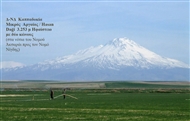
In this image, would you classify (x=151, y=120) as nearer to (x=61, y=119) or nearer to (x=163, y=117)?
(x=163, y=117)

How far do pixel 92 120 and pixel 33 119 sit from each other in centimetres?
413

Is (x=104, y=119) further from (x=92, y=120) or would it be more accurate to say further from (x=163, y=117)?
(x=163, y=117)

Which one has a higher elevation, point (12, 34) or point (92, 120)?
point (12, 34)

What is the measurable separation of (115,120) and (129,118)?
6.89 feet

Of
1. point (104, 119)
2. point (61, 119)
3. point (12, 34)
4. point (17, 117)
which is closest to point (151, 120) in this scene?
point (104, 119)

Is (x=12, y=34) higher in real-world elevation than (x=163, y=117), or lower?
higher

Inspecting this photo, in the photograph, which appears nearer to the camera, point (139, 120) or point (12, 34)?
point (139, 120)

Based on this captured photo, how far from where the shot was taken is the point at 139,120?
35094mm

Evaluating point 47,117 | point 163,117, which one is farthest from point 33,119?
point 163,117

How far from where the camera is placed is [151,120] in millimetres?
35188

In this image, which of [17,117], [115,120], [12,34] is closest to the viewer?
[115,120]

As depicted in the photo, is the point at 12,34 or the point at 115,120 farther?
the point at 12,34

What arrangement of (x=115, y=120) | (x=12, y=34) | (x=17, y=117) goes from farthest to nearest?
(x=12, y=34), (x=17, y=117), (x=115, y=120)

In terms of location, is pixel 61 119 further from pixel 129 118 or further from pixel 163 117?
pixel 163 117
